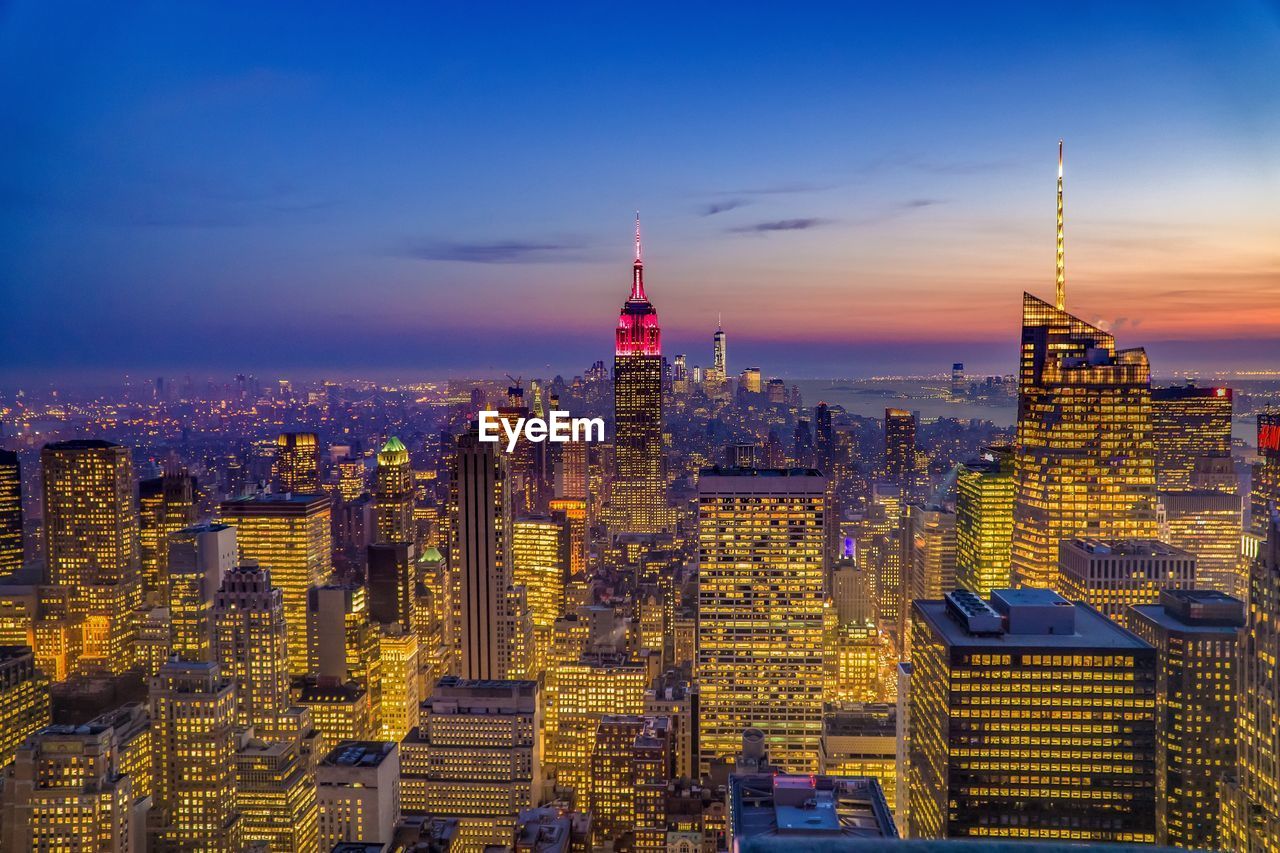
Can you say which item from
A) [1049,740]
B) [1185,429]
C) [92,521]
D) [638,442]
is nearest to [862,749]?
[1049,740]

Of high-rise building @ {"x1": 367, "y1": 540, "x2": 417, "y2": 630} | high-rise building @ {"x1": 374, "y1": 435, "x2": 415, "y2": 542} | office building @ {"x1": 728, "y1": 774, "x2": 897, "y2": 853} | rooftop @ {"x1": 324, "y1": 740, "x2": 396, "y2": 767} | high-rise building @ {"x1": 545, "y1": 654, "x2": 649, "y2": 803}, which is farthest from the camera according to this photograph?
high-rise building @ {"x1": 374, "y1": 435, "x2": 415, "y2": 542}

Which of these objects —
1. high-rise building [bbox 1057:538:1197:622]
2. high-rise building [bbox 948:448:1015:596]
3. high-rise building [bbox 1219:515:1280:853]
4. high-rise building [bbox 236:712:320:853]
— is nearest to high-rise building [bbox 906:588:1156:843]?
high-rise building [bbox 1219:515:1280:853]

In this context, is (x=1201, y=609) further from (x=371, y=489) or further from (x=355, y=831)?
(x=371, y=489)

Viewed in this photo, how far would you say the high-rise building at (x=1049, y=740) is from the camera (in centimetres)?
1090

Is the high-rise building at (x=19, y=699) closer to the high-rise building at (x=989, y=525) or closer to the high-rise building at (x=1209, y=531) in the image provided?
the high-rise building at (x=989, y=525)

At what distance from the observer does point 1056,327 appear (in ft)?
74.2

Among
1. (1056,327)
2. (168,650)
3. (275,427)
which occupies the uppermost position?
(1056,327)

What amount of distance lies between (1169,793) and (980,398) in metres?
14.0

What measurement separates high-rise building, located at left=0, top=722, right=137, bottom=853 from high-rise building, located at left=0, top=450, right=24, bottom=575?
22.3 feet

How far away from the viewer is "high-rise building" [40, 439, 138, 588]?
68.0 feet

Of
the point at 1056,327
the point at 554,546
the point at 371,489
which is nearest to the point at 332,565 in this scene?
the point at 371,489

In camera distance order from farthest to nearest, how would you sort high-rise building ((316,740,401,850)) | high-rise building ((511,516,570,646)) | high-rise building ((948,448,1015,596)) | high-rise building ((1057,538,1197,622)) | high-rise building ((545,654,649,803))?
1. high-rise building ((511,516,570,646))
2. high-rise building ((948,448,1015,596))
3. high-rise building ((545,654,649,803))
4. high-rise building ((1057,538,1197,622))
5. high-rise building ((316,740,401,850))

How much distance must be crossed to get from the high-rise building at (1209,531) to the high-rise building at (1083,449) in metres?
0.51

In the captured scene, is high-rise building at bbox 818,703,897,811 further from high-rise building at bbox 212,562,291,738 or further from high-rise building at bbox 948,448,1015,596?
high-rise building at bbox 212,562,291,738
